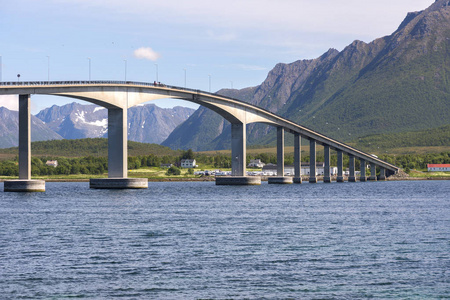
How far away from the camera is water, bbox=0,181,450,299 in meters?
25.6

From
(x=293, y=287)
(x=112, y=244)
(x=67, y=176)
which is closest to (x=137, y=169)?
(x=67, y=176)

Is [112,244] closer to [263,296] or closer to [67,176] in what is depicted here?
[263,296]

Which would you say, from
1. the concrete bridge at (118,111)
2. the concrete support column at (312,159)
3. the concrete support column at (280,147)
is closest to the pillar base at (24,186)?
the concrete bridge at (118,111)

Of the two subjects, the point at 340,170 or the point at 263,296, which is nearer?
the point at 263,296

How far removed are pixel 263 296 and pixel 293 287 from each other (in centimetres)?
197

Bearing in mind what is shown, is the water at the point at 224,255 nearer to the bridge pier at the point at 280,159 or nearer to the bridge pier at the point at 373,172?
the bridge pier at the point at 280,159

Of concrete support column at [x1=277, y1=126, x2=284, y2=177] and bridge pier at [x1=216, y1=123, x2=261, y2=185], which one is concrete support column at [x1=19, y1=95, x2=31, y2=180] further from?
concrete support column at [x1=277, y1=126, x2=284, y2=177]

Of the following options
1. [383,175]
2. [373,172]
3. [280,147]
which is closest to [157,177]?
[280,147]

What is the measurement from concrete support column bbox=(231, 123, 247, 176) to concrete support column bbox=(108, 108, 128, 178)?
3189 centimetres

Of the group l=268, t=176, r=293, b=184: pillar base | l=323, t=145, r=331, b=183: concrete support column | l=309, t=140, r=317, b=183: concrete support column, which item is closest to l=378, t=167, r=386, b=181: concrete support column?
l=323, t=145, r=331, b=183: concrete support column

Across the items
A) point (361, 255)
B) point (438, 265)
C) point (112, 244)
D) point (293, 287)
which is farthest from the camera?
point (112, 244)

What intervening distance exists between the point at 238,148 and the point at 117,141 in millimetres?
33579

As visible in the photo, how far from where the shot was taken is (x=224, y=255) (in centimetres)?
3341

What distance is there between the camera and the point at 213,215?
57.0 metres
